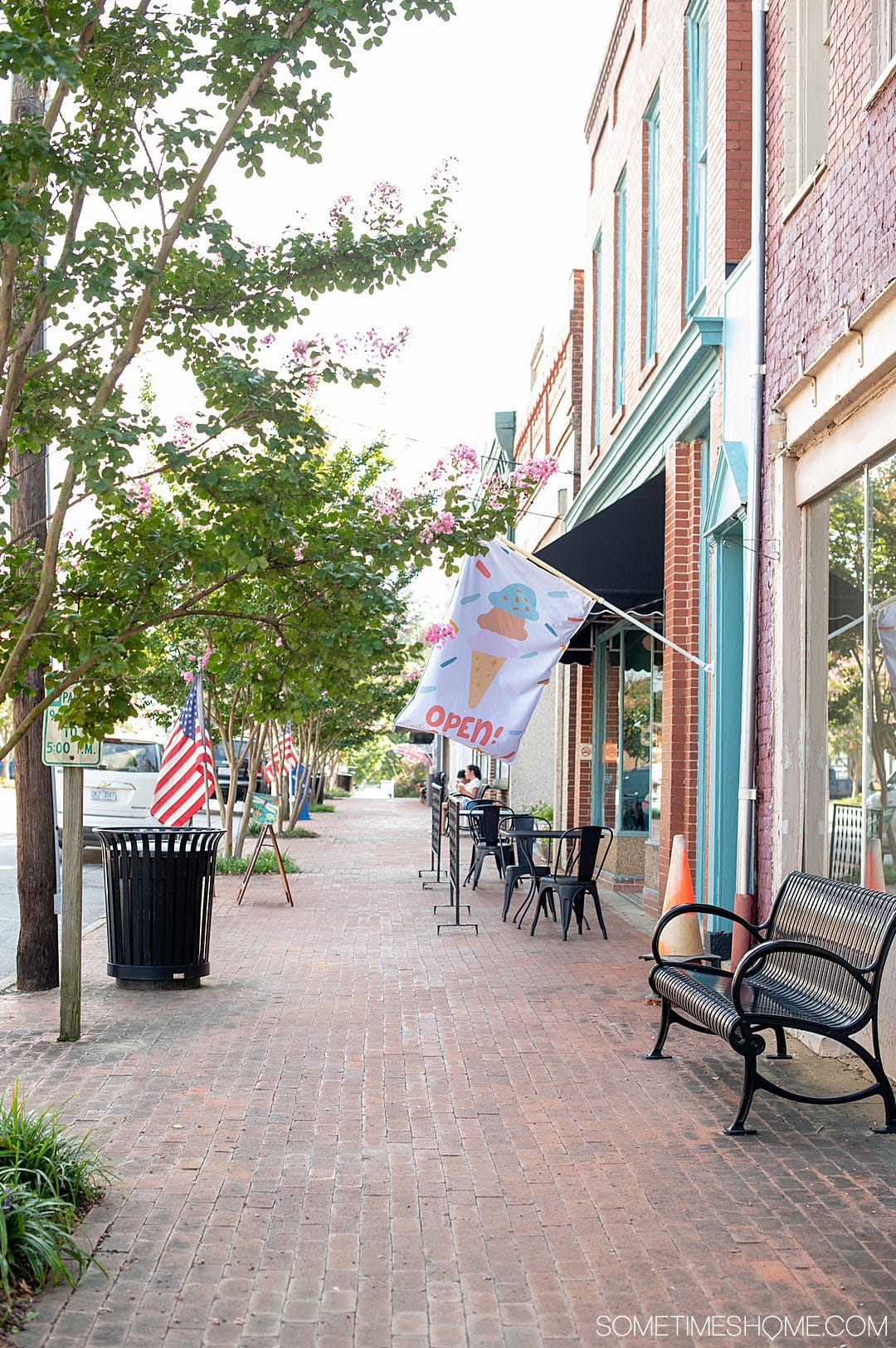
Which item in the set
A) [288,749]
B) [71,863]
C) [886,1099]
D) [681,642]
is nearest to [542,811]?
[288,749]

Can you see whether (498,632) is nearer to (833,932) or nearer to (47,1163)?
(833,932)

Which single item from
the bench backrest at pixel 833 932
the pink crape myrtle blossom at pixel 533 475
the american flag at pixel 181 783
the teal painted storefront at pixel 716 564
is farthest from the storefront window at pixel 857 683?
the american flag at pixel 181 783

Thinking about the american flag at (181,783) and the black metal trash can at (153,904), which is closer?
the black metal trash can at (153,904)

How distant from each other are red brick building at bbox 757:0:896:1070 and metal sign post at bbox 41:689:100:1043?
170 inches

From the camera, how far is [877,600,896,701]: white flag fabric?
23.2ft

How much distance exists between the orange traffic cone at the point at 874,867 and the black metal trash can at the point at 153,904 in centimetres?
454

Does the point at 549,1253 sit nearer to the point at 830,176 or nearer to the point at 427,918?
the point at 830,176

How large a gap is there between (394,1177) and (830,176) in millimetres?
5911

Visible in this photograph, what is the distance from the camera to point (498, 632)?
448 inches

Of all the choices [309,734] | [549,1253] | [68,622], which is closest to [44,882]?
[68,622]

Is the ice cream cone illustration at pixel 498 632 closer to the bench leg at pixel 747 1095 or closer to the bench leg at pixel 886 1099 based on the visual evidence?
the bench leg at pixel 747 1095

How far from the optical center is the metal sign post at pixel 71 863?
25.4 feet

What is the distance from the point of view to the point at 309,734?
2948 centimetres

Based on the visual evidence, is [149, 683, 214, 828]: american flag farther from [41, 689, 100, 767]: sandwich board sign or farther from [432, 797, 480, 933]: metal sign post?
[41, 689, 100, 767]: sandwich board sign
